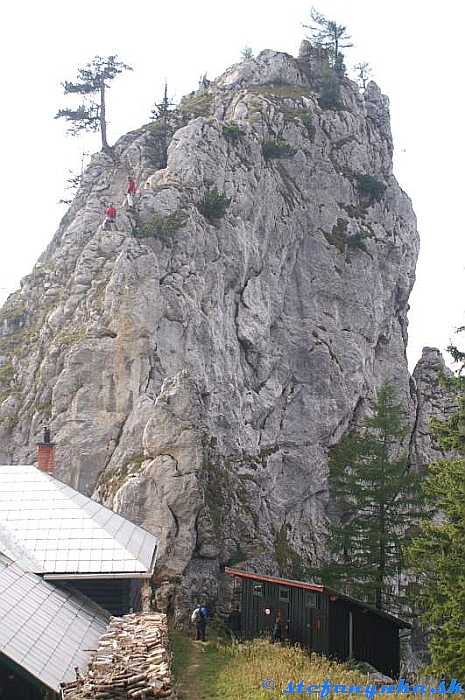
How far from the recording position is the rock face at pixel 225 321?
27609mm

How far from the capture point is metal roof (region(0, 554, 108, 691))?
1286 cm

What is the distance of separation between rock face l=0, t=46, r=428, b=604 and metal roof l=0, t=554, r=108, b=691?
705 centimetres

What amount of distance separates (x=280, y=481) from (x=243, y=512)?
1136 centimetres

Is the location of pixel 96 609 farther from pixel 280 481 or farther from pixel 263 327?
pixel 263 327

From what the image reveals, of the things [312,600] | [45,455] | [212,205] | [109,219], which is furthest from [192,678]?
[212,205]

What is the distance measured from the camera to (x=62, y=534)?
1933 cm

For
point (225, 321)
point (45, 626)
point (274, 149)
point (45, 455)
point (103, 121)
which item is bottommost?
point (45, 626)

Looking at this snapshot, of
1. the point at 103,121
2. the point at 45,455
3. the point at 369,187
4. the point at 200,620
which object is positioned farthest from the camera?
the point at 103,121

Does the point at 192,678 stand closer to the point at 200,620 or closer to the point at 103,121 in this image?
the point at 200,620

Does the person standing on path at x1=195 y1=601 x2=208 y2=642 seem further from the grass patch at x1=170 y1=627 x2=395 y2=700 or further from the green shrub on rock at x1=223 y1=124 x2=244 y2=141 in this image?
the green shrub on rock at x1=223 y1=124 x2=244 y2=141

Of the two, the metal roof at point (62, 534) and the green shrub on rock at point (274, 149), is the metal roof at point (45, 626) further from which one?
the green shrub on rock at point (274, 149)

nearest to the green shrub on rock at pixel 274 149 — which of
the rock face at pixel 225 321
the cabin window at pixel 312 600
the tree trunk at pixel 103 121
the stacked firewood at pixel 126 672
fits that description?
the rock face at pixel 225 321

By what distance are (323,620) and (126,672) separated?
8641 millimetres

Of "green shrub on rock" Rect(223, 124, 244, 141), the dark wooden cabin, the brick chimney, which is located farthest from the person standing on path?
"green shrub on rock" Rect(223, 124, 244, 141)
